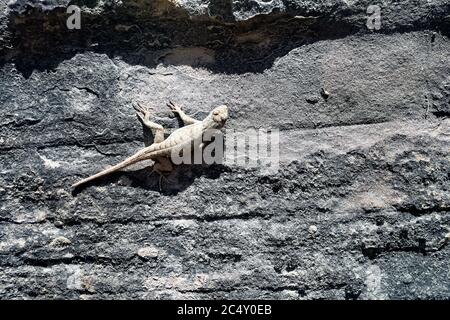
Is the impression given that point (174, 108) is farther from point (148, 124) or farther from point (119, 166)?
point (119, 166)

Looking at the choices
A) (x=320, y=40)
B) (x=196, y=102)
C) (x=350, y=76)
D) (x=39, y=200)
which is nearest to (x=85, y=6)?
(x=196, y=102)

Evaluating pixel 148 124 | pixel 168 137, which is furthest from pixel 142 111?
pixel 168 137

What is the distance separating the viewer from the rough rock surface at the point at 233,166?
2.75 meters

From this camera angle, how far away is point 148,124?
2816 mm

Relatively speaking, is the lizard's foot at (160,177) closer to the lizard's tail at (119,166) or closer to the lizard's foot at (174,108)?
the lizard's tail at (119,166)

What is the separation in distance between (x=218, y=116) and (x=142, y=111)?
388mm

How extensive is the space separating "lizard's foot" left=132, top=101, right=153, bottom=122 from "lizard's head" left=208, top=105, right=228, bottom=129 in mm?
315

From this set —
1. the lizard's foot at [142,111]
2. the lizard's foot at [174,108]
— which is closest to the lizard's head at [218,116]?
the lizard's foot at [174,108]

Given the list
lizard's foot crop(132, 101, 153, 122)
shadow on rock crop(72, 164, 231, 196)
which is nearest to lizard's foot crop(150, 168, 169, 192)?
shadow on rock crop(72, 164, 231, 196)

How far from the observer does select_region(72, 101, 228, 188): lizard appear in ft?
9.11

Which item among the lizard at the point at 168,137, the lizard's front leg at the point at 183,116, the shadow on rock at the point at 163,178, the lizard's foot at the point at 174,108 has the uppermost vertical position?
the lizard's foot at the point at 174,108

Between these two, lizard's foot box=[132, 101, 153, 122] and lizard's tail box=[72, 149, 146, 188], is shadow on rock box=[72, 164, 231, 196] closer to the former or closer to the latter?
lizard's tail box=[72, 149, 146, 188]

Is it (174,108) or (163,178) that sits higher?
(174,108)

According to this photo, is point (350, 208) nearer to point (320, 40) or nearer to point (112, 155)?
point (320, 40)
